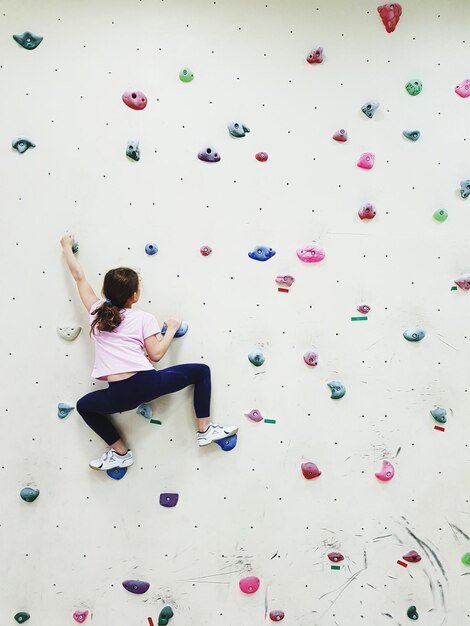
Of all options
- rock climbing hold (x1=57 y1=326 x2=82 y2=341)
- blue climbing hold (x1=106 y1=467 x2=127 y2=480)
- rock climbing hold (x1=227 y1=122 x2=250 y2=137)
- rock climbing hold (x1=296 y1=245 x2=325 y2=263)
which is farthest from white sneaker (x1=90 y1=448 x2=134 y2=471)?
rock climbing hold (x1=227 y1=122 x2=250 y2=137)

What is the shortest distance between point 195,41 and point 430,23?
2.69 feet

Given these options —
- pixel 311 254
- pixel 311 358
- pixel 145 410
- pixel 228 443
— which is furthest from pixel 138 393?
pixel 311 254

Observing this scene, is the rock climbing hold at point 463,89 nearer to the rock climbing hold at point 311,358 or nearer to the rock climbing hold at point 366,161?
the rock climbing hold at point 366,161

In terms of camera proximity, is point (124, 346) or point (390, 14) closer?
point (124, 346)

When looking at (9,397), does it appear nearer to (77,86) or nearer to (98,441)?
(98,441)

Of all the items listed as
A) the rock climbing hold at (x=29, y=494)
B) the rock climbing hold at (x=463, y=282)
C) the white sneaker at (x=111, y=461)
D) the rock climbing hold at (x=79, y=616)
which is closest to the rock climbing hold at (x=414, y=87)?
the rock climbing hold at (x=463, y=282)

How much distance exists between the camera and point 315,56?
5.57ft

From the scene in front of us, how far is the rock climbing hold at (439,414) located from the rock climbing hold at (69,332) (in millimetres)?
1242

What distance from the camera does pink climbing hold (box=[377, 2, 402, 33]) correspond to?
5.66ft

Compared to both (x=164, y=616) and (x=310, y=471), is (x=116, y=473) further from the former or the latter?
(x=310, y=471)

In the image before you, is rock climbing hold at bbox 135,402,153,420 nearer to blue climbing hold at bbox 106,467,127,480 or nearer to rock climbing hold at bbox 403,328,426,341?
blue climbing hold at bbox 106,467,127,480

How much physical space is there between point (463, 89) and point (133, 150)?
1156mm

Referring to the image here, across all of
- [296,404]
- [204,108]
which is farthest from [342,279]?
[204,108]

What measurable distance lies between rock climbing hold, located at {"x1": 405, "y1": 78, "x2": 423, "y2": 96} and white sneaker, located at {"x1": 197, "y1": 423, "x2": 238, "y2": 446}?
51.2 inches
